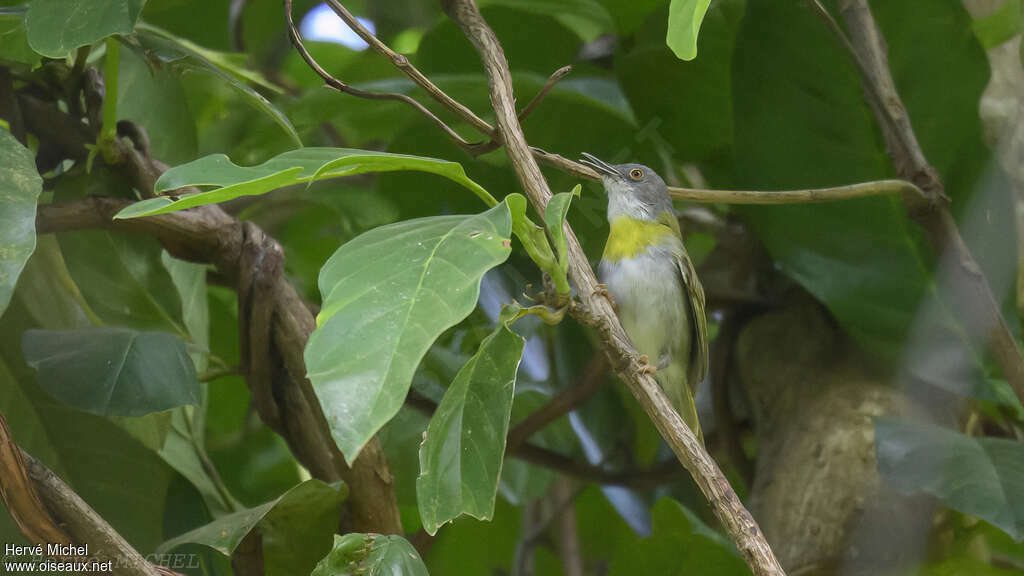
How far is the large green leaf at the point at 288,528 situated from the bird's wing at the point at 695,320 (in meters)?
0.91

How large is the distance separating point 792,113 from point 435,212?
28.8 inches

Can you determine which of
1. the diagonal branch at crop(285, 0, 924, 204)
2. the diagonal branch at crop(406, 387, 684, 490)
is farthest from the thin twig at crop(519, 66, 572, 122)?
the diagonal branch at crop(406, 387, 684, 490)

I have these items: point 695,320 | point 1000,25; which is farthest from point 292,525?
point 1000,25

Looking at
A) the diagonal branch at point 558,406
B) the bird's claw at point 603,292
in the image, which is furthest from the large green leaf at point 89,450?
the bird's claw at point 603,292

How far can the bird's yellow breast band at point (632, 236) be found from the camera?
7.92 ft

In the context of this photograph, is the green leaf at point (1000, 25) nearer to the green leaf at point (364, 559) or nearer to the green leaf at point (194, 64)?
the green leaf at point (194, 64)

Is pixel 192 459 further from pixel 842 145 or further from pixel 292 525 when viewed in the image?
pixel 842 145

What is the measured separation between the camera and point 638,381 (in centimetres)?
108

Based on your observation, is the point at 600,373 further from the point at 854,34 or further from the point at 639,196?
the point at 854,34

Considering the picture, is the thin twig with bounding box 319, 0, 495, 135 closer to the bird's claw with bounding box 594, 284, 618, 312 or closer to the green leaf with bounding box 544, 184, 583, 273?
the bird's claw with bounding box 594, 284, 618, 312

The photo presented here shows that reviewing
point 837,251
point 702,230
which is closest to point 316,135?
point 702,230

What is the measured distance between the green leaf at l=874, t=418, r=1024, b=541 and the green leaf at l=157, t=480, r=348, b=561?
0.87 m

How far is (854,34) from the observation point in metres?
1.75

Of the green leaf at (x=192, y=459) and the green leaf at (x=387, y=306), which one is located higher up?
the green leaf at (x=387, y=306)
